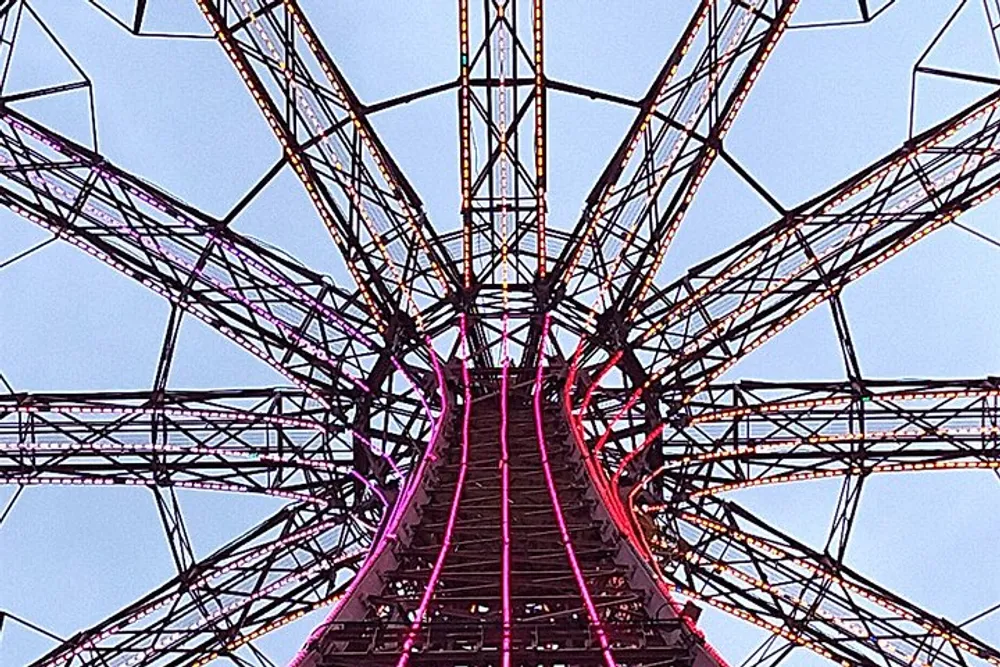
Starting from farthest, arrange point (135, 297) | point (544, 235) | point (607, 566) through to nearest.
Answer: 1. point (135, 297)
2. point (544, 235)
3. point (607, 566)

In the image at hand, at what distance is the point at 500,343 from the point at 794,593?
7940 mm

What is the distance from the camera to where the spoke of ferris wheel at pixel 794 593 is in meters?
33.1

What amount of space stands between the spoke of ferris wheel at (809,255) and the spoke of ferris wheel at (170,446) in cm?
657

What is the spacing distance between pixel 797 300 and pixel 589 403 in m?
4.49

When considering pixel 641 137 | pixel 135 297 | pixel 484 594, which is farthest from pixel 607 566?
pixel 135 297

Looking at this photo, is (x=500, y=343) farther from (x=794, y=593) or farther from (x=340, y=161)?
(x=794, y=593)

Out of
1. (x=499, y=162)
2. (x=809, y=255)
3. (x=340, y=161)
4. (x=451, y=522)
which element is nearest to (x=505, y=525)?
(x=451, y=522)

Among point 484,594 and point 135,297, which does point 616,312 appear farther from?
point 135,297

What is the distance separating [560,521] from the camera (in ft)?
70.9

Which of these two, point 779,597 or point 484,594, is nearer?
point 484,594

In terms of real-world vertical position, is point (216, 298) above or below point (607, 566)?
above

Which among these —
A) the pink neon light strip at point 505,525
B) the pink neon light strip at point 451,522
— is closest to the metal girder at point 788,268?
the pink neon light strip at point 505,525

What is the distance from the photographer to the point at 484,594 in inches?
723

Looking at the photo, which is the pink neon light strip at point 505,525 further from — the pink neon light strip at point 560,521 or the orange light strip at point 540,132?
the orange light strip at point 540,132
